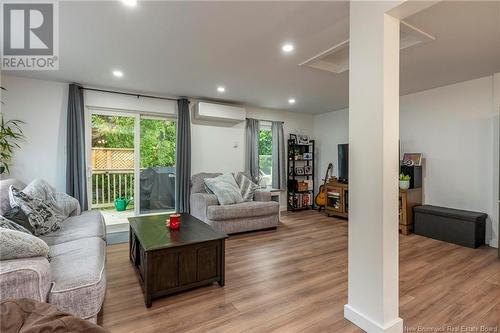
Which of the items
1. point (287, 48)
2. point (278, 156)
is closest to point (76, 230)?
point (287, 48)

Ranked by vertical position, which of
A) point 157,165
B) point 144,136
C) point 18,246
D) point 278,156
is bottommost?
point 18,246

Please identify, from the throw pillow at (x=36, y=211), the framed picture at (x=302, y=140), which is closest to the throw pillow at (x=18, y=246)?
the throw pillow at (x=36, y=211)

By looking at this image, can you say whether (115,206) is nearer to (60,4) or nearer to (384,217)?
(60,4)

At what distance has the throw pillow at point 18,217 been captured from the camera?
81.6 inches

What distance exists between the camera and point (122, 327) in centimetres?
180

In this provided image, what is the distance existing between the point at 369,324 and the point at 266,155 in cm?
446

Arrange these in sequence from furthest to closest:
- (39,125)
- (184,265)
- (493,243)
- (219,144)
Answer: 1. (219,144)
2. (39,125)
3. (493,243)
4. (184,265)

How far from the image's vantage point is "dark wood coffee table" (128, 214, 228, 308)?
6.88 feet

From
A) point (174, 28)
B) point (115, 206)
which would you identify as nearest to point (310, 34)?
point (174, 28)

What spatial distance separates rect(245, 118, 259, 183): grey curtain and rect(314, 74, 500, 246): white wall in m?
2.76

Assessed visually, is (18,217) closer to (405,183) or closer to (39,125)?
(39,125)

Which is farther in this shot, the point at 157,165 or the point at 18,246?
the point at 157,165

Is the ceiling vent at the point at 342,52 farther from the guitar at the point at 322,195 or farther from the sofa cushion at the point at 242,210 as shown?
the guitar at the point at 322,195

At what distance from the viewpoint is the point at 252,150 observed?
213 inches
